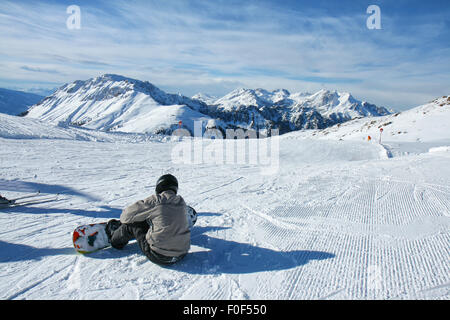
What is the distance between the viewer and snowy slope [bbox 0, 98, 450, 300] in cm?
310

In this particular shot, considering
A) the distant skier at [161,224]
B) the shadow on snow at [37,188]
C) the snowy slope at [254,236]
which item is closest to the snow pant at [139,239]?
the distant skier at [161,224]

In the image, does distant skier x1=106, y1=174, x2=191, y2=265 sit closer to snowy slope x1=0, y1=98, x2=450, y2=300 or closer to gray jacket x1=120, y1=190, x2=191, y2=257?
gray jacket x1=120, y1=190, x2=191, y2=257

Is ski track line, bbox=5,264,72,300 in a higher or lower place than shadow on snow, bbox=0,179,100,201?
lower

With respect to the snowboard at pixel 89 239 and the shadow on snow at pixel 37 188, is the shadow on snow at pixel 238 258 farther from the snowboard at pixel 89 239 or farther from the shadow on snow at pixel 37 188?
the shadow on snow at pixel 37 188

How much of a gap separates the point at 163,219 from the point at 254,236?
1862mm

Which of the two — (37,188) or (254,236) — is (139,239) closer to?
(254,236)

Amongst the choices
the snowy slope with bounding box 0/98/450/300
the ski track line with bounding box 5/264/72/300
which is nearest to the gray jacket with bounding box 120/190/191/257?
the snowy slope with bounding box 0/98/450/300

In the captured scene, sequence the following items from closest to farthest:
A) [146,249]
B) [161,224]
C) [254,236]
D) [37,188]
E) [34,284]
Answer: [34,284] → [161,224] → [146,249] → [254,236] → [37,188]

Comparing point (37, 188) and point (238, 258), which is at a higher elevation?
point (37, 188)

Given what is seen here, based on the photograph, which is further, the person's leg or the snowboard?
the snowboard

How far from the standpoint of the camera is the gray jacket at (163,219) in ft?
11.0

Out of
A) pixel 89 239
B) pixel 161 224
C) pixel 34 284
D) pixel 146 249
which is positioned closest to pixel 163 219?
pixel 161 224

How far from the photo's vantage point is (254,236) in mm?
4570
